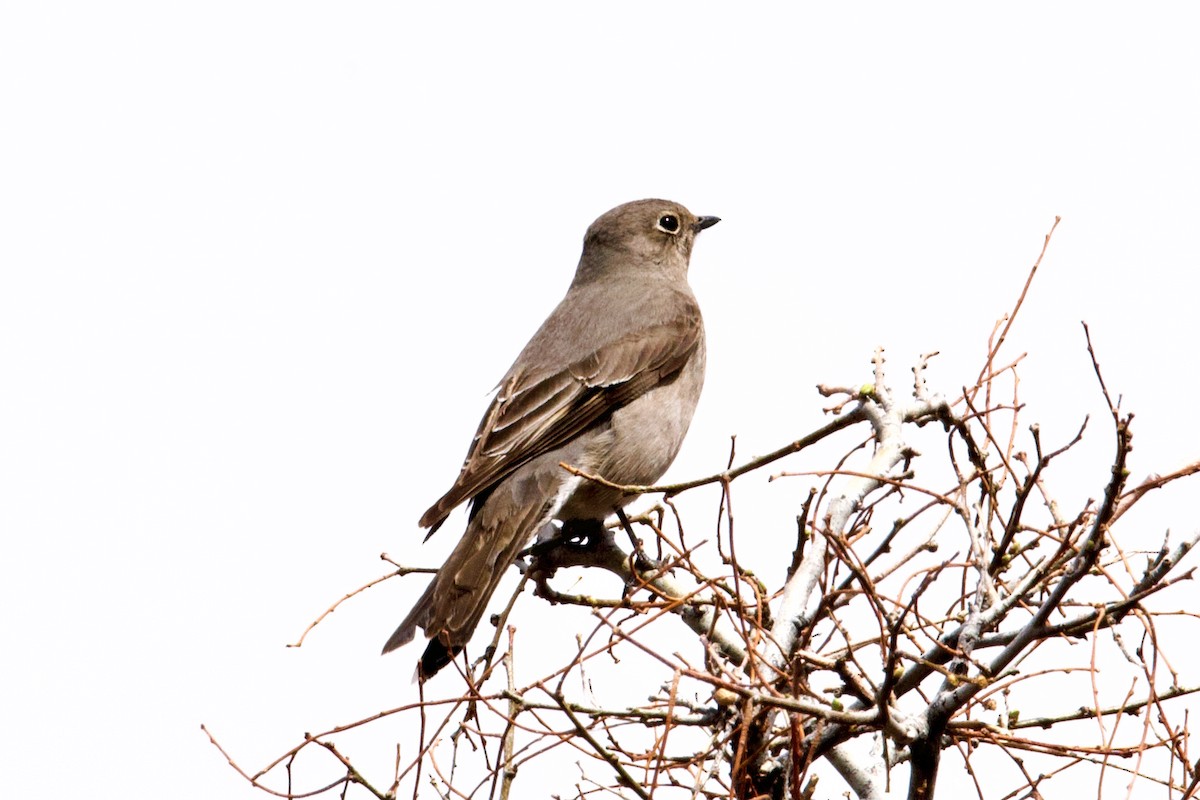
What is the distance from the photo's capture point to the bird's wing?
7.67 m

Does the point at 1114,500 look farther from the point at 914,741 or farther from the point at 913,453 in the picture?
the point at 913,453

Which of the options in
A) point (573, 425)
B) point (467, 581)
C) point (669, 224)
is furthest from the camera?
point (669, 224)

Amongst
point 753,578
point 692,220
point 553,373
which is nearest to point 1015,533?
point 753,578

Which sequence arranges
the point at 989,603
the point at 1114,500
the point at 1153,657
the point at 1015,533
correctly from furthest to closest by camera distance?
the point at 1015,533, the point at 989,603, the point at 1153,657, the point at 1114,500

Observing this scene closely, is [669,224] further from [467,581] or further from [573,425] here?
[467,581]

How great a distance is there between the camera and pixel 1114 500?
12.5 ft

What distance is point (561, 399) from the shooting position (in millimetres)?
8133

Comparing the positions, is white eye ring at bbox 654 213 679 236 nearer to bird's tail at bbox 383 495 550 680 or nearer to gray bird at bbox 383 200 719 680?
gray bird at bbox 383 200 719 680

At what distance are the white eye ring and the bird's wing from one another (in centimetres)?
149

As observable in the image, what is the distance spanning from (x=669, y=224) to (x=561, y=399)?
8.56 feet

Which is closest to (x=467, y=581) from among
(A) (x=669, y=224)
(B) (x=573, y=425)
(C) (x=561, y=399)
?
(B) (x=573, y=425)

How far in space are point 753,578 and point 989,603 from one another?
0.83 m

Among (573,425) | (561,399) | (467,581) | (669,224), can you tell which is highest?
(669,224)

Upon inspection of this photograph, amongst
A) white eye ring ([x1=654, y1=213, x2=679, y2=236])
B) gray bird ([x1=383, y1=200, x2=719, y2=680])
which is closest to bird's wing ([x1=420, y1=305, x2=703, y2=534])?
gray bird ([x1=383, y1=200, x2=719, y2=680])
